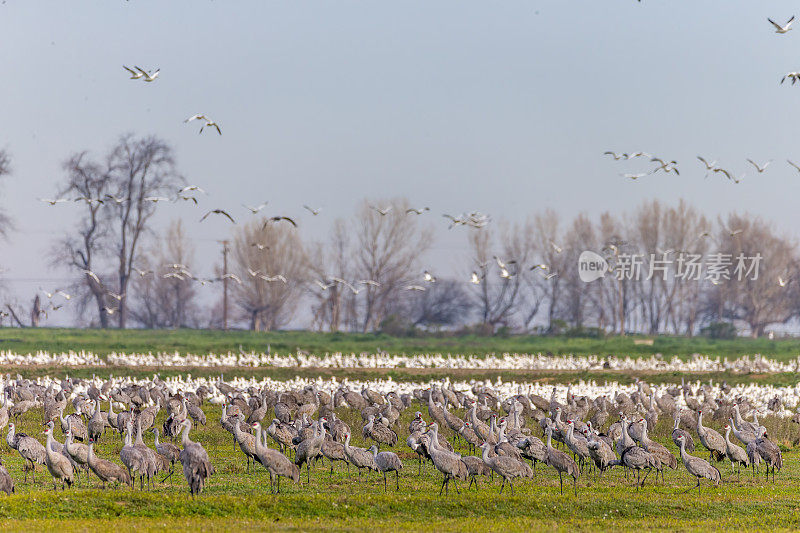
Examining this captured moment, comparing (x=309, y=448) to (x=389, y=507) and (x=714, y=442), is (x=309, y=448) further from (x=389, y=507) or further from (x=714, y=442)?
(x=714, y=442)

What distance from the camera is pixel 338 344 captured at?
77.3m

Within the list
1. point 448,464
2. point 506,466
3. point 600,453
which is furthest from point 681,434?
point 448,464

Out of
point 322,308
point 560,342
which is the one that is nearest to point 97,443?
point 560,342

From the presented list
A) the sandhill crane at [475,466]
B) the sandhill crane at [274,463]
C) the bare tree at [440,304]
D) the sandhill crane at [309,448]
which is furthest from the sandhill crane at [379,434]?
the bare tree at [440,304]

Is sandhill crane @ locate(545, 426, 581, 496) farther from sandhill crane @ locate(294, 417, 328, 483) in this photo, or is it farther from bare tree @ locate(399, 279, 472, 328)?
bare tree @ locate(399, 279, 472, 328)

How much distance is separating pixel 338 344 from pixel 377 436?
52.2 metres

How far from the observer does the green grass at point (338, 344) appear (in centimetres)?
6894

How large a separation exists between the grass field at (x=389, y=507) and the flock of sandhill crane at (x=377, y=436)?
17.9 inches

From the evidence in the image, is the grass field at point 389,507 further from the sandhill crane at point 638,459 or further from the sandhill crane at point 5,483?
the sandhill crane at point 638,459

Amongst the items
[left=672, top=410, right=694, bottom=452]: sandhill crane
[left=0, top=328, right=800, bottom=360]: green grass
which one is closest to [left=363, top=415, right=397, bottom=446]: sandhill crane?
[left=672, top=410, right=694, bottom=452]: sandhill crane

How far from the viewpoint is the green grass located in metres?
68.9

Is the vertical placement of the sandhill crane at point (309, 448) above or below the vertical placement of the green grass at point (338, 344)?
below

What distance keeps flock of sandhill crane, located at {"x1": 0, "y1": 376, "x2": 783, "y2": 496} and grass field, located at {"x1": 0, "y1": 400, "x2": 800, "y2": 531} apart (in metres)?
0.45

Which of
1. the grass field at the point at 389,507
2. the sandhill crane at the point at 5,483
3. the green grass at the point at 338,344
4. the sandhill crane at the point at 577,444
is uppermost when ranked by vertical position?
the green grass at the point at 338,344
